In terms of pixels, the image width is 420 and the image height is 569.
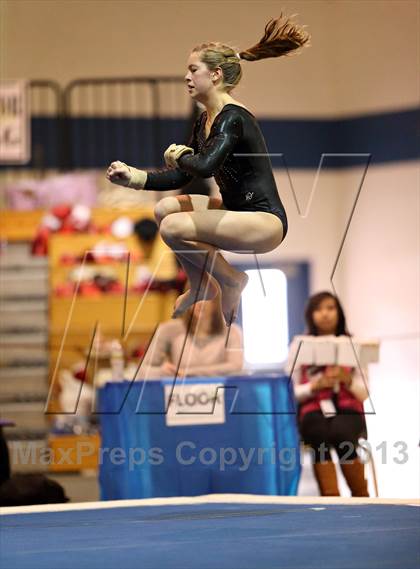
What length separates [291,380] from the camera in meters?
5.09

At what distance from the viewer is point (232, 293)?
336 centimetres

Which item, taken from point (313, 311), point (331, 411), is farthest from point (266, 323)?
point (331, 411)

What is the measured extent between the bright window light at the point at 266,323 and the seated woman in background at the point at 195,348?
3.14ft

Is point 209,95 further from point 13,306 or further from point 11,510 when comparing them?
point 13,306

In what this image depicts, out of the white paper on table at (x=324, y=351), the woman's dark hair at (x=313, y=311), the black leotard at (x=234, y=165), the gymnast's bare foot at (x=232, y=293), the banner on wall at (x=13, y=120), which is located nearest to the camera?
the black leotard at (x=234, y=165)

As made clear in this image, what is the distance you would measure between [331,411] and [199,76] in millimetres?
2119

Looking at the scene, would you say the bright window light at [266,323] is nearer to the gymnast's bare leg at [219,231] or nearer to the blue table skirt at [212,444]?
the blue table skirt at [212,444]

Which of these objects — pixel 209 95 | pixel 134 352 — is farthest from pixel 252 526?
pixel 134 352

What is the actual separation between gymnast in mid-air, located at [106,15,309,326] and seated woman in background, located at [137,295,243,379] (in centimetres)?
178

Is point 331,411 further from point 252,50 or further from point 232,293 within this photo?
point 252,50

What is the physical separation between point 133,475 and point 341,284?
11.7 ft

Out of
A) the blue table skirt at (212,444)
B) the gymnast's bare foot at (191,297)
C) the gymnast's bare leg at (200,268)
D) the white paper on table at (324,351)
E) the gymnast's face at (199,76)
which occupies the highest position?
the gymnast's face at (199,76)

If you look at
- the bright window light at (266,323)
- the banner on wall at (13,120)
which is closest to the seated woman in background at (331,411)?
the bright window light at (266,323)

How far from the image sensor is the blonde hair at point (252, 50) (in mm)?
3201
